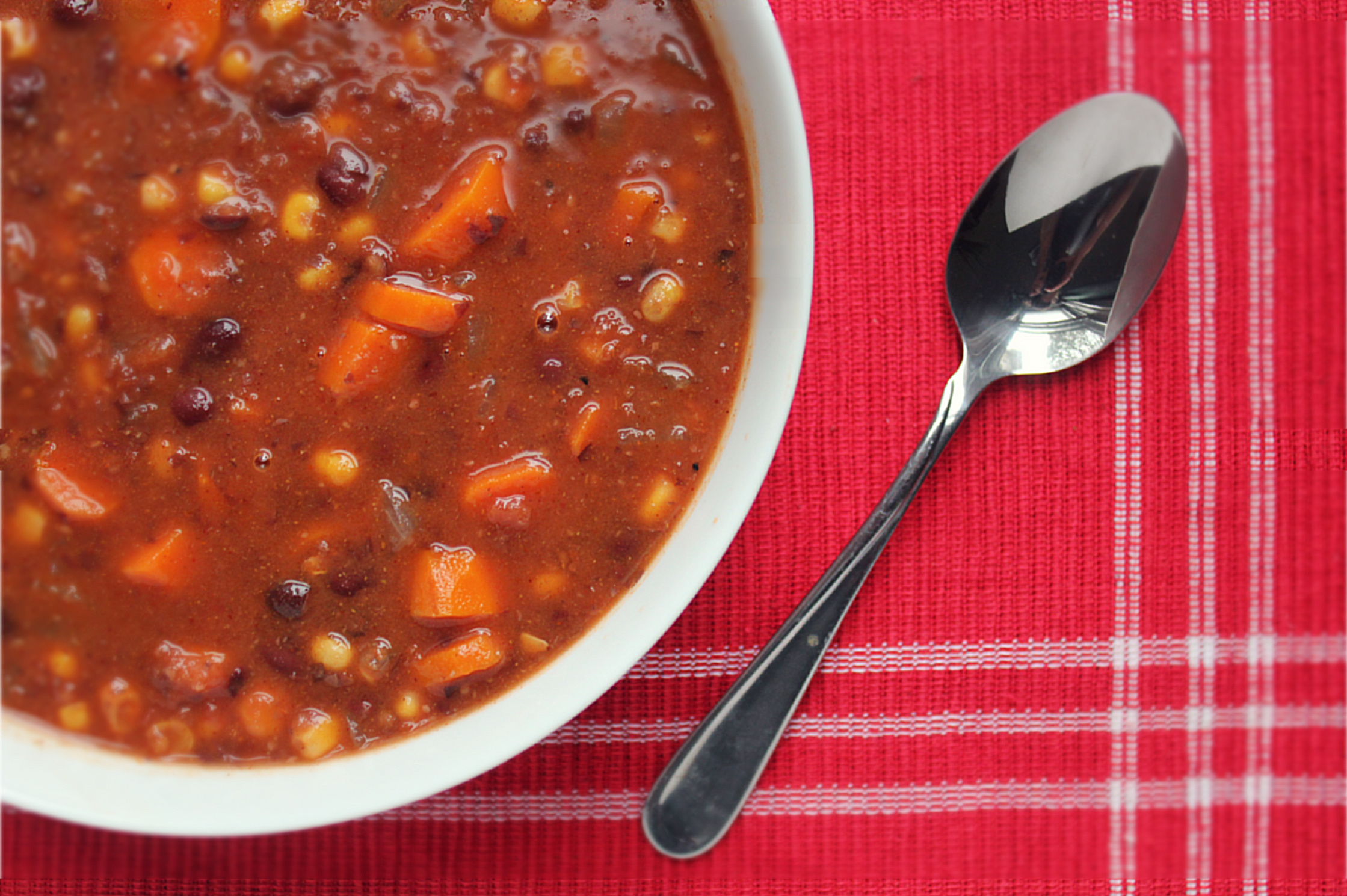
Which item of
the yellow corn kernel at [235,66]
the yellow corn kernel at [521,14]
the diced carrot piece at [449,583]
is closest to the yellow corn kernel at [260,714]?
the diced carrot piece at [449,583]

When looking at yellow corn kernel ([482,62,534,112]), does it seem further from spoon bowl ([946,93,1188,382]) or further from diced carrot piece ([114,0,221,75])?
spoon bowl ([946,93,1188,382])

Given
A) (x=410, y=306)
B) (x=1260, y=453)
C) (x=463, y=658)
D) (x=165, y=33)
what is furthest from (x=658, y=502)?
(x=1260, y=453)

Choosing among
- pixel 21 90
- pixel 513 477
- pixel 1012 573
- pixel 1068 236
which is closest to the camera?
pixel 21 90

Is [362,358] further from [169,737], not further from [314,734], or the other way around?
[169,737]

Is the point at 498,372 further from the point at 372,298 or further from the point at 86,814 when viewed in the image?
the point at 86,814

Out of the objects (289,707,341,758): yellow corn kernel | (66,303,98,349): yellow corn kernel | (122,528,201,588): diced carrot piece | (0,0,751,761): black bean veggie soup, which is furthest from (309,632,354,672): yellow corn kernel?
(66,303,98,349): yellow corn kernel

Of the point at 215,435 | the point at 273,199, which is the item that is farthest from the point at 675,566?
the point at 273,199
